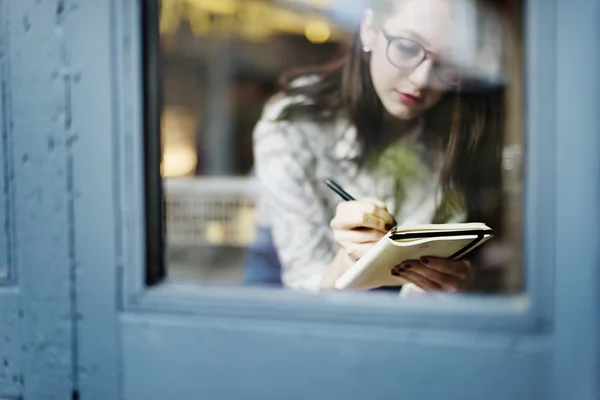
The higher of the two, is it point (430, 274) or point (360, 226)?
point (360, 226)

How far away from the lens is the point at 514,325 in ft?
3.47

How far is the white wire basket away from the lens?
392cm

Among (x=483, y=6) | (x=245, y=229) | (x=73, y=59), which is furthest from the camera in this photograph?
(x=245, y=229)

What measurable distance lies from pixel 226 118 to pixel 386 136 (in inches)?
202

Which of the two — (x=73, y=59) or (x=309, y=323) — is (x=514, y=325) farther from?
(x=73, y=59)

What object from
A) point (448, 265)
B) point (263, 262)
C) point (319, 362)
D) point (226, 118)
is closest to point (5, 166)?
point (319, 362)

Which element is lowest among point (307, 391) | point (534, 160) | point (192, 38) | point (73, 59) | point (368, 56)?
point (307, 391)

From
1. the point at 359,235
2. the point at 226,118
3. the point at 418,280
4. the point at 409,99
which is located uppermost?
the point at 226,118

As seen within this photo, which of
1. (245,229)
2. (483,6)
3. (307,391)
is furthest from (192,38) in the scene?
(307,391)

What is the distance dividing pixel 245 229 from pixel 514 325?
288cm

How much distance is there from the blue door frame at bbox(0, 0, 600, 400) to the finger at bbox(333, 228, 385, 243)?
35cm

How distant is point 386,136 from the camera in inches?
73.5

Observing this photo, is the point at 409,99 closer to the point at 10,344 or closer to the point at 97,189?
the point at 97,189

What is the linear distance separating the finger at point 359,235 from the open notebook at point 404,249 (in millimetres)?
101
